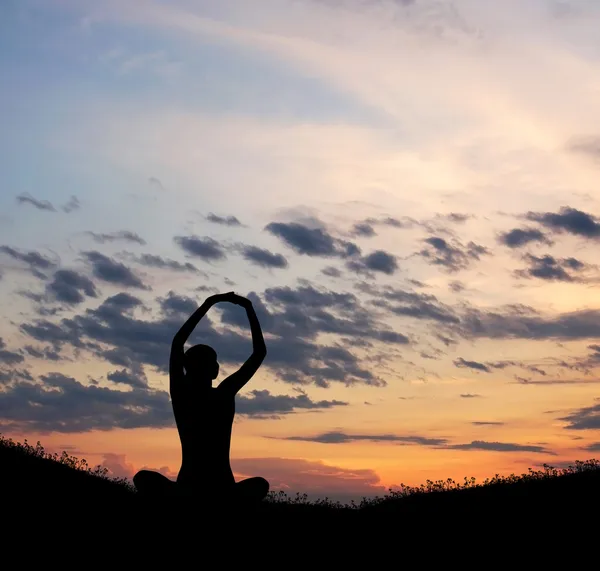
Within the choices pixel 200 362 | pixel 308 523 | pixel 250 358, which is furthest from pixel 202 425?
pixel 308 523

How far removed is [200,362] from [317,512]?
804 centimetres

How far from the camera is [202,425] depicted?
14.4 metres

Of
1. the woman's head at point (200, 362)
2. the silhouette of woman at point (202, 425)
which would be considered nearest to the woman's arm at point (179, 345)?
the silhouette of woman at point (202, 425)

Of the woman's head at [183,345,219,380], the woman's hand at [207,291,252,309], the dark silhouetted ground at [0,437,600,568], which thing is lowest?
the dark silhouetted ground at [0,437,600,568]

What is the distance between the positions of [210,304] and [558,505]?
873 centimetres

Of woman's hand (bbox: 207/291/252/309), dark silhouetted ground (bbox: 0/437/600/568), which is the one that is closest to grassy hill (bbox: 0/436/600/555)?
dark silhouetted ground (bbox: 0/437/600/568)

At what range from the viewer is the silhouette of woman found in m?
14.2

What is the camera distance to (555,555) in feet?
48.9

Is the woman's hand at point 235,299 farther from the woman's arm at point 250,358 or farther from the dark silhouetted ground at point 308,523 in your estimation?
the dark silhouetted ground at point 308,523

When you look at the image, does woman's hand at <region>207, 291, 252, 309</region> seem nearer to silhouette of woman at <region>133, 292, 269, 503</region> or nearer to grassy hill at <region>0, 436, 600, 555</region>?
silhouette of woman at <region>133, 292, 269, 503</region>

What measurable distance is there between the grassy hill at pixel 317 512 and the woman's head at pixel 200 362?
7.41 ft

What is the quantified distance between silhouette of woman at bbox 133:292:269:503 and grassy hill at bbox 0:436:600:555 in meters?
0.37

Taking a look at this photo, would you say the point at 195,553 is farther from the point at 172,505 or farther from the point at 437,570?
the point at 437,570

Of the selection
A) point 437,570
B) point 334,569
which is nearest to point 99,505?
point 334,569
